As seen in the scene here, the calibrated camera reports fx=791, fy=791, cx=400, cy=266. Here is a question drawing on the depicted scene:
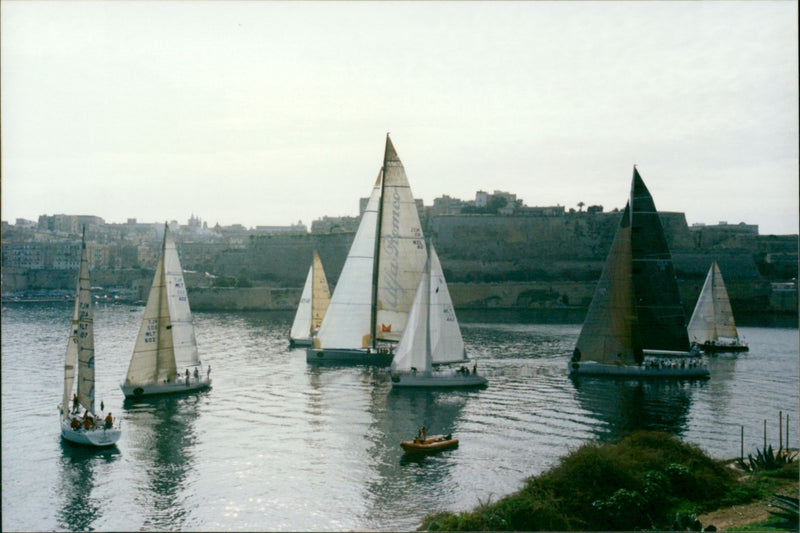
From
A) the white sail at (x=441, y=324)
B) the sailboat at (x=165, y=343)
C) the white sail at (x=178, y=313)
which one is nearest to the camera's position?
the sailboat at (x=165, y=343)

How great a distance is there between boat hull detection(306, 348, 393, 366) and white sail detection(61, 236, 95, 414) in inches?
659

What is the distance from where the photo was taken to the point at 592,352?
3912 centimetres

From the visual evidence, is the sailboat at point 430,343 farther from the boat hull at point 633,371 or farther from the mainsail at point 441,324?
the boat hull at point 633,371

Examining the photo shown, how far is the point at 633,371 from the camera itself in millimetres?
38562

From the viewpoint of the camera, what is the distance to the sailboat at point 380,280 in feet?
131

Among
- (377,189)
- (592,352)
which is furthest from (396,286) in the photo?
(592,352)

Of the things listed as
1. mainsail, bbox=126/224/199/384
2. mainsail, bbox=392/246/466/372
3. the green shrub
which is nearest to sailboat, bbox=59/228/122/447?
mainsail, bbox=126/224/199/384

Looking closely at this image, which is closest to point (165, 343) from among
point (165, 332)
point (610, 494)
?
point (165, 332)

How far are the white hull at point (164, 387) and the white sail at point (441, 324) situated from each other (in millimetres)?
10014

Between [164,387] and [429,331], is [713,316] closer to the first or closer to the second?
[429,331]

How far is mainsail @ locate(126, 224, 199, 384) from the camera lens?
3148cm

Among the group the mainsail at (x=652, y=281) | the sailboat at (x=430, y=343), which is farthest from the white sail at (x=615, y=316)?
the sailboat at (x=430, y=343)

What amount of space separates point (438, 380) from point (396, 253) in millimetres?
8152

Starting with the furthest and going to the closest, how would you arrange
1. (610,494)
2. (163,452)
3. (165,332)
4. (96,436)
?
(165,332) → (96,436) → (163,452) → (610,494)
